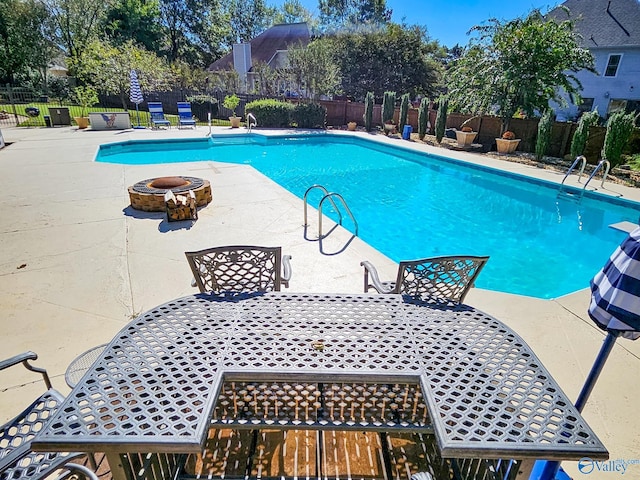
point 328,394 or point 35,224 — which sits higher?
point 328,394

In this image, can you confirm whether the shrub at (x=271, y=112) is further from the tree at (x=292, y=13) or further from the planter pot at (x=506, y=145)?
the tree at (x=292, y=13)

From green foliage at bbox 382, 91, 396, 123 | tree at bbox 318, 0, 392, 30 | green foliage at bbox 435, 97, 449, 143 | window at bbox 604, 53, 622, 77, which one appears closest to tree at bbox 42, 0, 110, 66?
tree at bbox 318, 0, 392, 30

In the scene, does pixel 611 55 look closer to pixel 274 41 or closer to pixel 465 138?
pixel 465 138

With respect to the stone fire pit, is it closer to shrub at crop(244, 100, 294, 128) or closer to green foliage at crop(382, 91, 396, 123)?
shrub at crop(244, 100, 294, 128)

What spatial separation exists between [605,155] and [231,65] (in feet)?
84.4

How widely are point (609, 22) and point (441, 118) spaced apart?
42.4ft

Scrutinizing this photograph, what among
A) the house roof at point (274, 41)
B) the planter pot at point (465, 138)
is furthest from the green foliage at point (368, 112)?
the house roof at point (274, 41)

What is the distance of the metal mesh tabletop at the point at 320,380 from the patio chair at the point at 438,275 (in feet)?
0.69

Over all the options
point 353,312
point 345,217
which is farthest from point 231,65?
point 353,312

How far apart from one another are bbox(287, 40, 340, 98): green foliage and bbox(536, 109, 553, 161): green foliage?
10288 millimetres

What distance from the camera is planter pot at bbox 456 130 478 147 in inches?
531

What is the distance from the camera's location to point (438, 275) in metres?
2.14

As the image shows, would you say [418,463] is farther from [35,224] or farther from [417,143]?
[417,143]

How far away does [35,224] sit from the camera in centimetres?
532
